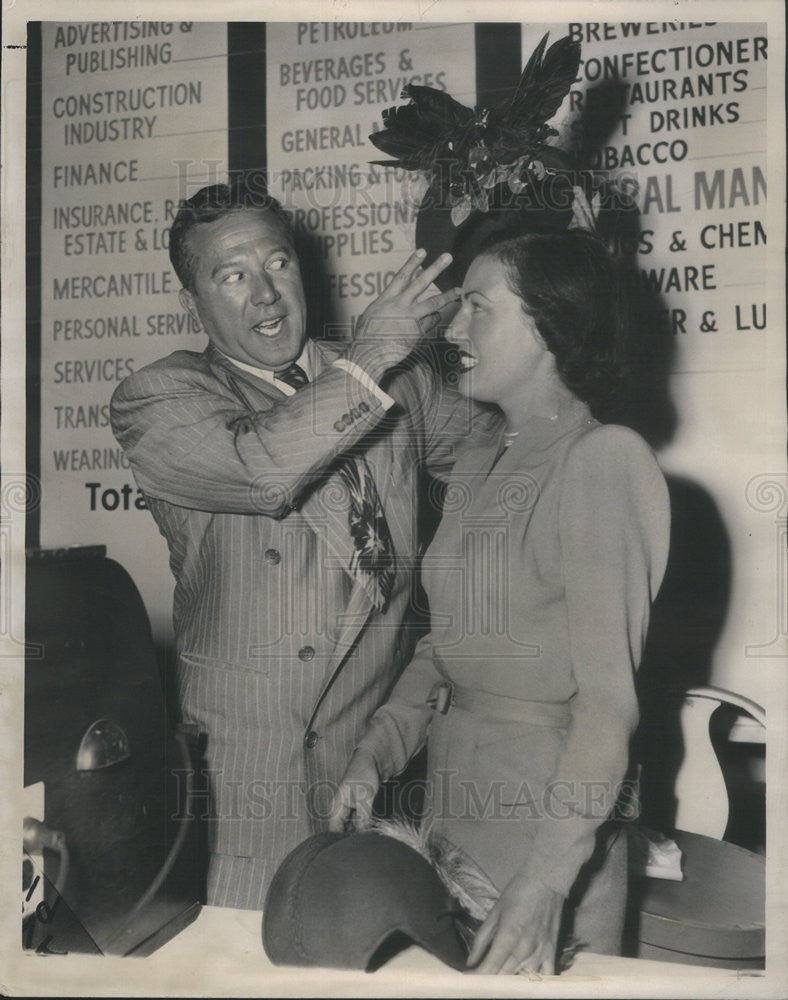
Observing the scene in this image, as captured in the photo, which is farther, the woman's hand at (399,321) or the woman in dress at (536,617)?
the woman's hand at (399,321)

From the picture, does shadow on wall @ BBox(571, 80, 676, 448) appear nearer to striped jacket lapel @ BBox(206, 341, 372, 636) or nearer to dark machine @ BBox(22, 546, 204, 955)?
striped jacket lapel @ BBox(206, 341, 372, 636)

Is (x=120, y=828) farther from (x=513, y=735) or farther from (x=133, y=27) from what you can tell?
(x=133, y=27)

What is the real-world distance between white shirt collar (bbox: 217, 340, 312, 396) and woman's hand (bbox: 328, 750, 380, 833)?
69 cm

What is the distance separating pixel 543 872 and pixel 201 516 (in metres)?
0.87

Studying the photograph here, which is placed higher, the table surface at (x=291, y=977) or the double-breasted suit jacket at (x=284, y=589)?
the double-breasted suit jacket at (x=284, y=589)

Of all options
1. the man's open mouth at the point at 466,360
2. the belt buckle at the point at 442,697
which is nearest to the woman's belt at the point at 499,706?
the belt buckle at the point at 442,697

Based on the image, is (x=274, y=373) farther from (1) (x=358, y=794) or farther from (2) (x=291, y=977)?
(2) (x=291, y=977)

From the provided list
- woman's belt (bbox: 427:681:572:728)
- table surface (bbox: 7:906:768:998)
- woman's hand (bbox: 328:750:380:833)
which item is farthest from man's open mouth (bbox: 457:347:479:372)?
table surface (bbox: 7:906:768:998)

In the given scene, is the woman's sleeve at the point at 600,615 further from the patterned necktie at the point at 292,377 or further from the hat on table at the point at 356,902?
Answer: the patterned necktie at the point at 292,377

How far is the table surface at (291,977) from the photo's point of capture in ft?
5.57

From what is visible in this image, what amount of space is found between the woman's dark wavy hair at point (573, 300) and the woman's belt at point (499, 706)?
0.53 m

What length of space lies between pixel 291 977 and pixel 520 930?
0.44 metres

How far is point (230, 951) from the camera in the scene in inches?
69.9

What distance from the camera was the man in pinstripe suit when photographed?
5.74ft
